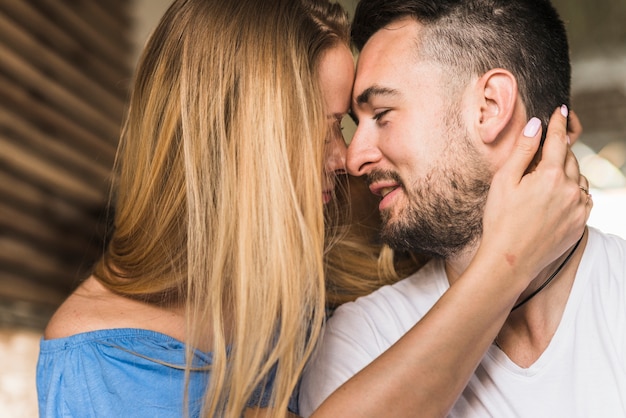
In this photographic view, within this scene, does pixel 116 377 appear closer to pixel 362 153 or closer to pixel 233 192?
pixel 233 192

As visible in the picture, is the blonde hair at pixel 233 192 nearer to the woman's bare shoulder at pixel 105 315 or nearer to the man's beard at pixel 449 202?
the woman's bare shoulder at pixel 105 315

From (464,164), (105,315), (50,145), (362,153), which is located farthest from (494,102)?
(50,145)

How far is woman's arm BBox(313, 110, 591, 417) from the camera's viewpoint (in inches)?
45.5

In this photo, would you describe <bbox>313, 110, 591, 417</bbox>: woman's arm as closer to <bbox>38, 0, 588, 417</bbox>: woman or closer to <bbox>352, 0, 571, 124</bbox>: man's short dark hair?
<bbox>38, 0, 588, 417</bbox>: woman

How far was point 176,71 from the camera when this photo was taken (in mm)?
1404

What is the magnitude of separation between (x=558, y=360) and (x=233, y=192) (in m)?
0.62

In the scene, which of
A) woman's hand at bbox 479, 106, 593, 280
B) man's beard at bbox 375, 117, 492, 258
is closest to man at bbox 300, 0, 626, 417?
man's beard at bbox 375, 117, 492, 258

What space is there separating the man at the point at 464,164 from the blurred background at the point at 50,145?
538 mm

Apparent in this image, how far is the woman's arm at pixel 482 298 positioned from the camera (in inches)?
45.5

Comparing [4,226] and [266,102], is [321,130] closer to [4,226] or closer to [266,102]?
[266,102]

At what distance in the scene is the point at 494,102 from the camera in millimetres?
1443

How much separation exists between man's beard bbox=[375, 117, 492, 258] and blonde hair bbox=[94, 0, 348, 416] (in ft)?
0.70

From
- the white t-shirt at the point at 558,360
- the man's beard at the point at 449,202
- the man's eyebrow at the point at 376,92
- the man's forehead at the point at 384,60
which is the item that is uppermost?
the man's forehead at the point at 384,60

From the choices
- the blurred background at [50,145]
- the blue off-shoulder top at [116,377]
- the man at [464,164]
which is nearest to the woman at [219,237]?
the blue off-shoulder top at [116,377]
